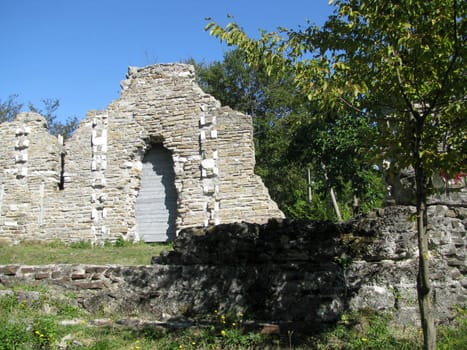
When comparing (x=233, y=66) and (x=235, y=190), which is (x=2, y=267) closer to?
(x=235, y=190)

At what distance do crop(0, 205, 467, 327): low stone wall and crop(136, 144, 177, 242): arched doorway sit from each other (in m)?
6.69

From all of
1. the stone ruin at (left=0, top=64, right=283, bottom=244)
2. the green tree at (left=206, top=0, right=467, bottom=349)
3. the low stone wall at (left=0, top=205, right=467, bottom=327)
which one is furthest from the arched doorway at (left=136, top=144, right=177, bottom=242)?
the green tree at (left=206, top=0, right=467, bottom=349)

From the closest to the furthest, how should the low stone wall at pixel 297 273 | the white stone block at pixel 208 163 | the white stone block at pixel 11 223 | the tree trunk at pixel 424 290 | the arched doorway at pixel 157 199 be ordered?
the tree trunk at pixel 424 290
the low stone wall at pixel 297 273
the white stone block at pixel 208 163
the arched doorway at pixel 157 199
the white stone block at pixel 11 223

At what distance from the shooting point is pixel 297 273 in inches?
221

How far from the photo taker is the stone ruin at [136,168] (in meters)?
12.5

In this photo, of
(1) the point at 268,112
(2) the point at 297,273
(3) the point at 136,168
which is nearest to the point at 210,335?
(2) the point at 297,273

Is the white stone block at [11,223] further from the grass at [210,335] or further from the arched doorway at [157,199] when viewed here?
the grass at [210,335]

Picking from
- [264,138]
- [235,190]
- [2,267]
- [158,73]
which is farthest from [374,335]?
[264,138]

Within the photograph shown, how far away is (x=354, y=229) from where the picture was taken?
579 cm

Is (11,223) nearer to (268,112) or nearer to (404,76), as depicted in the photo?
(404,76)

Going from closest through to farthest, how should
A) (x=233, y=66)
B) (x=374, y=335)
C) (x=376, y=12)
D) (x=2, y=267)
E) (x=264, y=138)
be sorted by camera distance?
(x=376, y=12) < (x=374, y=335) < (x=2, y=267) < (x=264, y=138) < (x=233, y=66)

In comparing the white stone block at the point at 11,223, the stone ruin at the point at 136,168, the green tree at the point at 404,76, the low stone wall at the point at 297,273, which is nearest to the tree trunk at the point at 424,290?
the green tree at the point at 404,76

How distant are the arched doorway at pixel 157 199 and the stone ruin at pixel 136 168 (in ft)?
0.10

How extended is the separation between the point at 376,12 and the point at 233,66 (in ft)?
89.1
